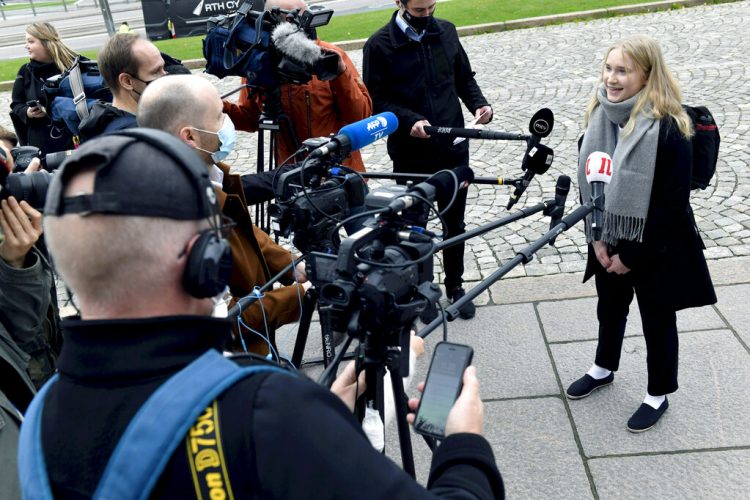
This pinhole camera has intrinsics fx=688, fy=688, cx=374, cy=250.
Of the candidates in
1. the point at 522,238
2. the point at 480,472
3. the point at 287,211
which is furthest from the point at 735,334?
the point at 480,472

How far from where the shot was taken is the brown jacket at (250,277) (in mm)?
2648

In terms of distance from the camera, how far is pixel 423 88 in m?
4.21

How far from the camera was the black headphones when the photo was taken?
3.91 ft

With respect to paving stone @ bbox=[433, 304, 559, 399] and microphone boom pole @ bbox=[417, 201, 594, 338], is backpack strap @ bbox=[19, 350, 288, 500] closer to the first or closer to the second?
microphone boom pole @ bbox=[417, 201, 594, 338]

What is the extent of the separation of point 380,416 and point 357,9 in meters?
17.7

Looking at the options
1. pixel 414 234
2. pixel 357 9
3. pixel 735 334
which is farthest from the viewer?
pixel 357 9

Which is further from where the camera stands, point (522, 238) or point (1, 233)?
point (522, 238)

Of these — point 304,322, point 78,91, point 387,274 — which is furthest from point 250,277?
point 78,91

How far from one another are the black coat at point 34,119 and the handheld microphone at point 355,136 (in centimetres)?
357

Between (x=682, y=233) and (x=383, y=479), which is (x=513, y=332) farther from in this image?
(x=383, y=479)

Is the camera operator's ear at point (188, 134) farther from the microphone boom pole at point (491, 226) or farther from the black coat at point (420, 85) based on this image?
the black coat at point (420, 85)

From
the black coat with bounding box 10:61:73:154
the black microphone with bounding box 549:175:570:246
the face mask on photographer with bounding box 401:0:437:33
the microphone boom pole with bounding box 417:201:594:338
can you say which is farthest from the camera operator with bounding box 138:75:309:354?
the black coat with bounding box 10:61:73:154

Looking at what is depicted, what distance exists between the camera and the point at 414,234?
1893 millimetres

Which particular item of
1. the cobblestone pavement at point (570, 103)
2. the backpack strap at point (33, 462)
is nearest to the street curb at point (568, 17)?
the cobblestone pavement at point (570, 103)
